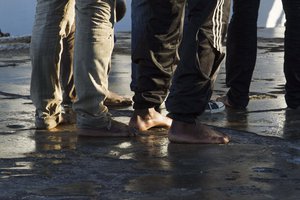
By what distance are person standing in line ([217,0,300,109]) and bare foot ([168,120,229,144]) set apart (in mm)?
1001

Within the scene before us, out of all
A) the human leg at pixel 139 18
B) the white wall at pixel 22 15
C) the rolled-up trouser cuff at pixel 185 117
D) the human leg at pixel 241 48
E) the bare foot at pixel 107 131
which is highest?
the human leg at pixel 139 18

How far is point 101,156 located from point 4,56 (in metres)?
4.62

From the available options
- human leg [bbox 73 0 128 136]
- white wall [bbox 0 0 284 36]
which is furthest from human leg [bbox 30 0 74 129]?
white wall [bbox 0 0 284 36]

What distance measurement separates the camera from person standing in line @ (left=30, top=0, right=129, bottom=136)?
3545 mm

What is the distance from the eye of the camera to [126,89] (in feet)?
17.4

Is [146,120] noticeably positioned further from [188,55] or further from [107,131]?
[188,55]

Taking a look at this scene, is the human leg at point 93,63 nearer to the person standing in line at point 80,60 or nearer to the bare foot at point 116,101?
the person standing in line at point 80,60

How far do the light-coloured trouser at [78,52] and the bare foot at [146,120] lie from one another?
19cm

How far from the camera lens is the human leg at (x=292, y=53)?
4379 mm

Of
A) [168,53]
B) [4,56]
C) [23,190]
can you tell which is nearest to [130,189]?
[23,190]

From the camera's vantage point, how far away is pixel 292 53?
14.6ft

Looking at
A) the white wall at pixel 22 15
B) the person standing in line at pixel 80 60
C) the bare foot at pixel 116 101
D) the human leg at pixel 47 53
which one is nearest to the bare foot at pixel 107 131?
the person standing in line at pixel 80 60

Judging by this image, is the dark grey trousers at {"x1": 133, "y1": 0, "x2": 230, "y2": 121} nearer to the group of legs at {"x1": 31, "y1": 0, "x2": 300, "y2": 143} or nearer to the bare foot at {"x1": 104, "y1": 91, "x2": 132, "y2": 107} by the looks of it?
the group of legs at {"x1": 31, "y1": 0, "x2": 300, "y2": 143}

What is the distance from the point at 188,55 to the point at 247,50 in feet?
3.61
